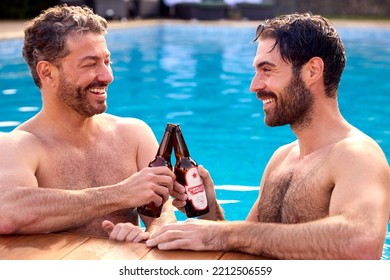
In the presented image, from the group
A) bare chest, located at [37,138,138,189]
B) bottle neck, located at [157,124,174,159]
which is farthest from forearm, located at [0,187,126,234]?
bottle neck, located at [157,124,174,159]

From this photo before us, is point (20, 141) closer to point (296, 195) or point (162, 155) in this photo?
point (162, 155)

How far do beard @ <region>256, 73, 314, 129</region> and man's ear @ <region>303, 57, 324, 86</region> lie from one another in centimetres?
3

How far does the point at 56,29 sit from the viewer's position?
3.27 metres

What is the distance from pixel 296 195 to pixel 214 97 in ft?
25.0

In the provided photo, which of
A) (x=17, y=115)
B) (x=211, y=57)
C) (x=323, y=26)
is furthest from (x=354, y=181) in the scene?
(x=211, y=57)

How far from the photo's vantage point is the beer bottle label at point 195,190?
3180 millimetres

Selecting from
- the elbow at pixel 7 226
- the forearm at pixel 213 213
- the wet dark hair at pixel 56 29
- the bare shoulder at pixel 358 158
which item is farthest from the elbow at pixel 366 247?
the wet dark hair at pixel 56 29

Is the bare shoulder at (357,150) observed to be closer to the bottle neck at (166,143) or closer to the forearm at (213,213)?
the forearm at (213,213)

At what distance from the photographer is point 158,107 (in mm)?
9508

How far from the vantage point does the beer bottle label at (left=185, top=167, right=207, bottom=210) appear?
125 inches

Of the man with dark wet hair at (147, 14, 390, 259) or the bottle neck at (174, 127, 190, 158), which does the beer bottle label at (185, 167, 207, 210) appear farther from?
the man with dark wet hair at (147, 14, 390, 259)

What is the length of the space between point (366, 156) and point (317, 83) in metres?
0.46
